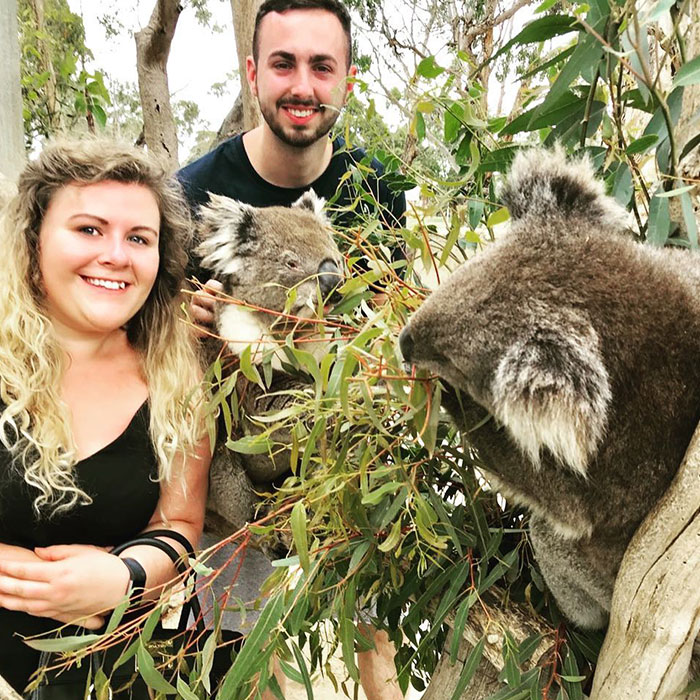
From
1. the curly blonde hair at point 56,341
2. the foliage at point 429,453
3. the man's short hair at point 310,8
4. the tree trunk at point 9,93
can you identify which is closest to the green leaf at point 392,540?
the foliage at point 429,453

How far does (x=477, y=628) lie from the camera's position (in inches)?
44.1

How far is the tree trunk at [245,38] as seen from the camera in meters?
3.88

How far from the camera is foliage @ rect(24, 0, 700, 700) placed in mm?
983

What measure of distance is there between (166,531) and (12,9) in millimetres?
2585

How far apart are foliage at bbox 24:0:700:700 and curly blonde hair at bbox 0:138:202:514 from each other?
40 centimetres

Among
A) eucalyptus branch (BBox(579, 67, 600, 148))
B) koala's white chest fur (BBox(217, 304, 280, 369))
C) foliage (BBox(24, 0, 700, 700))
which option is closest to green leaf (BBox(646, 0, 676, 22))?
foliage (BBox(24, 0, 700, 700))

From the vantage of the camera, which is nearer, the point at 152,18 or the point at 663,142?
the point at 663,142

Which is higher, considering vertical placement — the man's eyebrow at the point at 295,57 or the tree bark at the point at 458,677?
the man's eyebrow at the point at 295,57

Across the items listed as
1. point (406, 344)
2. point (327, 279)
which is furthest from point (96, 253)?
point (406, 344)

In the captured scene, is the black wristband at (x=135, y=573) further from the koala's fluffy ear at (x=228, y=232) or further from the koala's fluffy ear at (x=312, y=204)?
the koala's fluffy ear at (x=312, y=204)

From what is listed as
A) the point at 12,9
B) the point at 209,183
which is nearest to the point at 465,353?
the point at 209,183

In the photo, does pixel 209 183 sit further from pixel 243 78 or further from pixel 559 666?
pixel 243 78

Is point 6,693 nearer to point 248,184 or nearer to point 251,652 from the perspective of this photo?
point 251,652

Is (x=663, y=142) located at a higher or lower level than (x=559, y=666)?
higher
